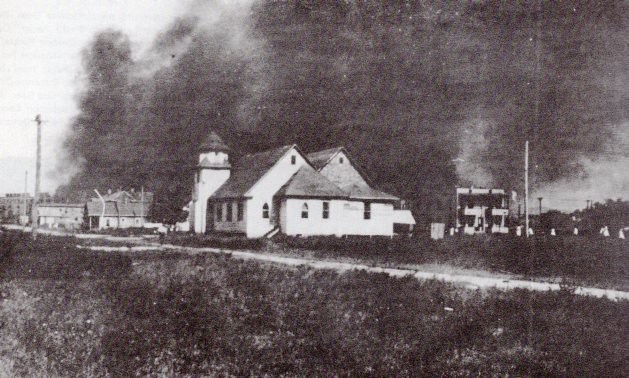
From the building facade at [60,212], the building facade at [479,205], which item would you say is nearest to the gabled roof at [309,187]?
the building facade at [479,205]

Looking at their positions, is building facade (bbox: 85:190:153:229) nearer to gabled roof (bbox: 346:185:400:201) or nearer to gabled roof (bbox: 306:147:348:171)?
gabled roof (bbox: 306:147:348:171)

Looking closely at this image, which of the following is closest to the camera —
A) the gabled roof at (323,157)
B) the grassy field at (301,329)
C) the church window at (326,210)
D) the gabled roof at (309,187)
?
the grassy field at (301,329)

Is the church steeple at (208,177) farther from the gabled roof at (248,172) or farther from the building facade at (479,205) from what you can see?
the building facade at (479,205)

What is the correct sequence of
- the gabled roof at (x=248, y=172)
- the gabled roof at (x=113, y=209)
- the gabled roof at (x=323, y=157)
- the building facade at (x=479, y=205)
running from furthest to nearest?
the gabled roof at (x=113, y=209), the building facade at (x=479, y=205), the gabled roof at (x=323, y=157), the gabled roof at (x=248, y=172)

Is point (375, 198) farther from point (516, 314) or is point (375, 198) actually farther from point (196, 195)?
point (516, 314)

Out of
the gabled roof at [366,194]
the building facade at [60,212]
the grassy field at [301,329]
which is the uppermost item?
the gabled roof at [366,194]

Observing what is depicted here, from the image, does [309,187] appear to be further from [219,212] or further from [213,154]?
[213,154]

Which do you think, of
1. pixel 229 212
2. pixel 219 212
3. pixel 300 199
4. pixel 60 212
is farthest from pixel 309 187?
pixel 60 212

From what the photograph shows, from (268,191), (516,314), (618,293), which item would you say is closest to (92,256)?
(516,314)
